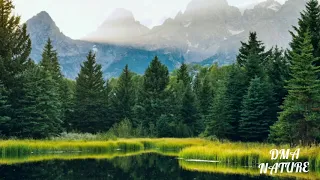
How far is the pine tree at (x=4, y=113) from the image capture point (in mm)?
38500

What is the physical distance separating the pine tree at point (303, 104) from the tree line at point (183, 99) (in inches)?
2.9

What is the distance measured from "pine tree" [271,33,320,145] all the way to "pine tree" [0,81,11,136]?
2461 centimetres

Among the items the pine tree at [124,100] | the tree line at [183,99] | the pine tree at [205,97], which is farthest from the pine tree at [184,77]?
the tree line at [183,99]

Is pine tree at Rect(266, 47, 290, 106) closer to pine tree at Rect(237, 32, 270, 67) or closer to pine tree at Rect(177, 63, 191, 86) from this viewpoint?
pine tree at Rect(237, 32, 270, 67)

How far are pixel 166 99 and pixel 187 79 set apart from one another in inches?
685

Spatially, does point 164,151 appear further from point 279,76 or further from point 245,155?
point 245,155

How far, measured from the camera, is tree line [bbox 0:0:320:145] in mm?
32500

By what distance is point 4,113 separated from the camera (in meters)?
40.7

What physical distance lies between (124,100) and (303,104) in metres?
43.3

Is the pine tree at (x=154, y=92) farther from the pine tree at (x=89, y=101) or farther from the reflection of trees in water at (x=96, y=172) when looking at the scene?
the reflection of trees in water at (x=96, y=172)

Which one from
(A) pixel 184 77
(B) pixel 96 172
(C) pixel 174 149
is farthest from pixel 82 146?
(A) pixel 184 77

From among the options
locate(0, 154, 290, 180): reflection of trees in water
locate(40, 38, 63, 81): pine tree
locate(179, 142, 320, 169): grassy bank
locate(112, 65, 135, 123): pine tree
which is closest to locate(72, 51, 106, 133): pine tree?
locate(112, 65, 135, 123): pine tree

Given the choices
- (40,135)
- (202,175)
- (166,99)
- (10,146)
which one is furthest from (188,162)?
(166,99)

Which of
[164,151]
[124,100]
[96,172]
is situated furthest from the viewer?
[124,100]
